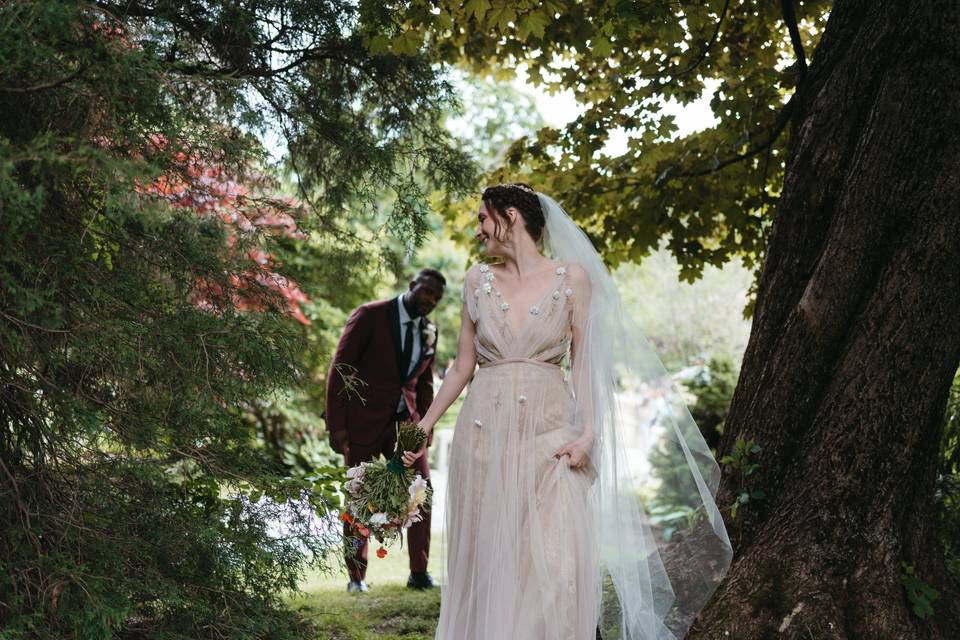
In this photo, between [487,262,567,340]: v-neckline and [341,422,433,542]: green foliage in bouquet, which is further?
[487,262,567,340]: v-neckline

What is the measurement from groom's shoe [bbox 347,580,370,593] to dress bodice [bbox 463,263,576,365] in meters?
3.33

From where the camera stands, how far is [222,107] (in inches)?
177

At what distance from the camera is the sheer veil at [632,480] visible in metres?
4.09

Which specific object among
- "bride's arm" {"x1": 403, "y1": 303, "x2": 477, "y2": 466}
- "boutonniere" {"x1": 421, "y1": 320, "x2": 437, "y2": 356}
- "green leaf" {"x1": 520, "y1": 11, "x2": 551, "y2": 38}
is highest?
"green leaf" {"x1": 520, "y1": 11, "x2": 551, "y2": 38}

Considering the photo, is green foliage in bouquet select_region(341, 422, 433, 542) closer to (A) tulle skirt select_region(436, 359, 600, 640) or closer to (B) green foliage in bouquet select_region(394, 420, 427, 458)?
(B) green foliage in bouquet select_region(394, 420, 427, 458)

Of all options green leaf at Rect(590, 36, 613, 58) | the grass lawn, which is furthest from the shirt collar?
green leaf at Rect(590, 36, 613, 58)

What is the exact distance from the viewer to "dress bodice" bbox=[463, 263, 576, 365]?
417 centimetres

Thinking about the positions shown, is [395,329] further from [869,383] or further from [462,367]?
[869,383]

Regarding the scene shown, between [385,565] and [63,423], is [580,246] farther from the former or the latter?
[385,565]

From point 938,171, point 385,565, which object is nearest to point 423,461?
point 385,565

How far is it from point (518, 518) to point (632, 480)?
1.98 feet

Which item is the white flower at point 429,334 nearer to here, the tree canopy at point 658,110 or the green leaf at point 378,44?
the tree canopy at point 658,110

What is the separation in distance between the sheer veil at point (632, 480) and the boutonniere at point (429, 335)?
257 centimetres

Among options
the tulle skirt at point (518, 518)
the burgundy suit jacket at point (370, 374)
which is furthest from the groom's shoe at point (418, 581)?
the tulle skirt at point (518, 518)
